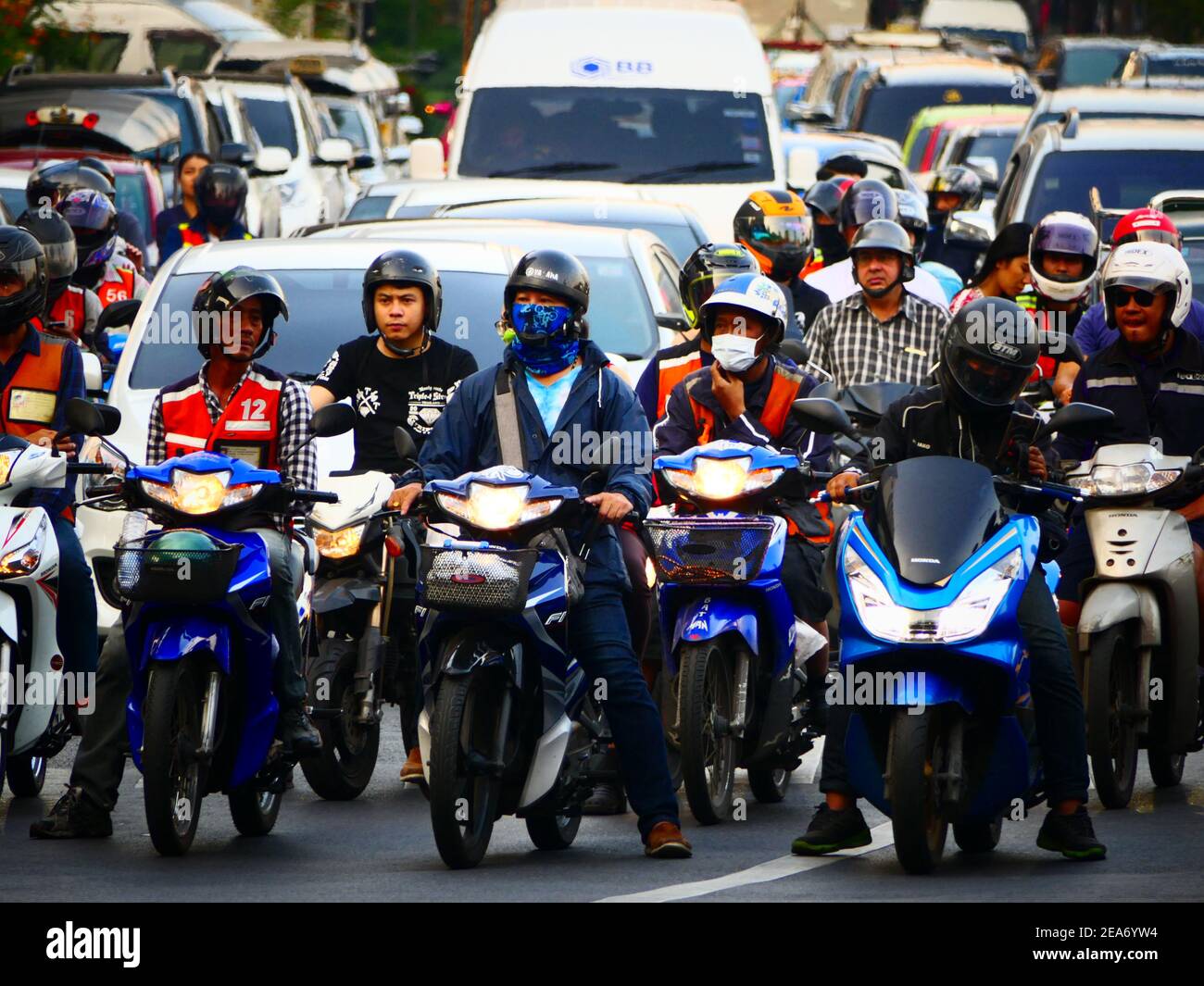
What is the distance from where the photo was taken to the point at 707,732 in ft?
30.2

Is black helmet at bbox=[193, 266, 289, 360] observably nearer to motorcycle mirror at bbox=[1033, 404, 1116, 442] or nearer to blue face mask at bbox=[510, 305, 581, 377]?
blue face mask at bbox=[510, 305, 581, 377]

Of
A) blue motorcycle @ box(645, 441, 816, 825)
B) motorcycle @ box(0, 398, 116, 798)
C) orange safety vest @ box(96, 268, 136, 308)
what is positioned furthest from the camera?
orange safety vest @ box(96, 268, 136, 308)

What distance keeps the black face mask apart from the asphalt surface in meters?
7.25

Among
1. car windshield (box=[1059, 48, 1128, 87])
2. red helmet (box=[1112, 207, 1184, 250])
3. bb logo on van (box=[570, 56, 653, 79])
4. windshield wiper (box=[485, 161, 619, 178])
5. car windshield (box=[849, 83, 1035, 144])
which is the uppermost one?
car windshield (box=[1059, 48, 1128, 87])

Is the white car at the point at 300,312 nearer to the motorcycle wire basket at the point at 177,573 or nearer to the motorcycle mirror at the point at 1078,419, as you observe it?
the motorcycle wire basket at the point at 177,573

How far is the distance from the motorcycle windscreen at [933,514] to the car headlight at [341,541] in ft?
7.40

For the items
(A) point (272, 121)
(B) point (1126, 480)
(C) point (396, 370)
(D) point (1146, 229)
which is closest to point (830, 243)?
(D) point (1146, 229)

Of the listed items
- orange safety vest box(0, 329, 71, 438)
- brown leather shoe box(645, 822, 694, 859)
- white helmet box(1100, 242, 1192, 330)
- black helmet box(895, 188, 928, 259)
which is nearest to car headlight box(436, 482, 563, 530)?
brown leather shoe box(645, 822, 694, 859)

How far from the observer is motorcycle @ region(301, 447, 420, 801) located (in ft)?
32.0

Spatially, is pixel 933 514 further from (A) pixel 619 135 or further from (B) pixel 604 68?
(B) pixel 604 68

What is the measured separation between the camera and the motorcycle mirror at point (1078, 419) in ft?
27.1

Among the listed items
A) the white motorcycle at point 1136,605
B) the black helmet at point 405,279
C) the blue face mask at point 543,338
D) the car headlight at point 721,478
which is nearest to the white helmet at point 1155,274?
A: the white motorcycle at point 1136,605

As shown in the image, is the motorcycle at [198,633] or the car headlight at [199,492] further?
the car headlight at [199,492]

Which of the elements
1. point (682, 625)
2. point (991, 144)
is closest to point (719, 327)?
point (682, 625)
